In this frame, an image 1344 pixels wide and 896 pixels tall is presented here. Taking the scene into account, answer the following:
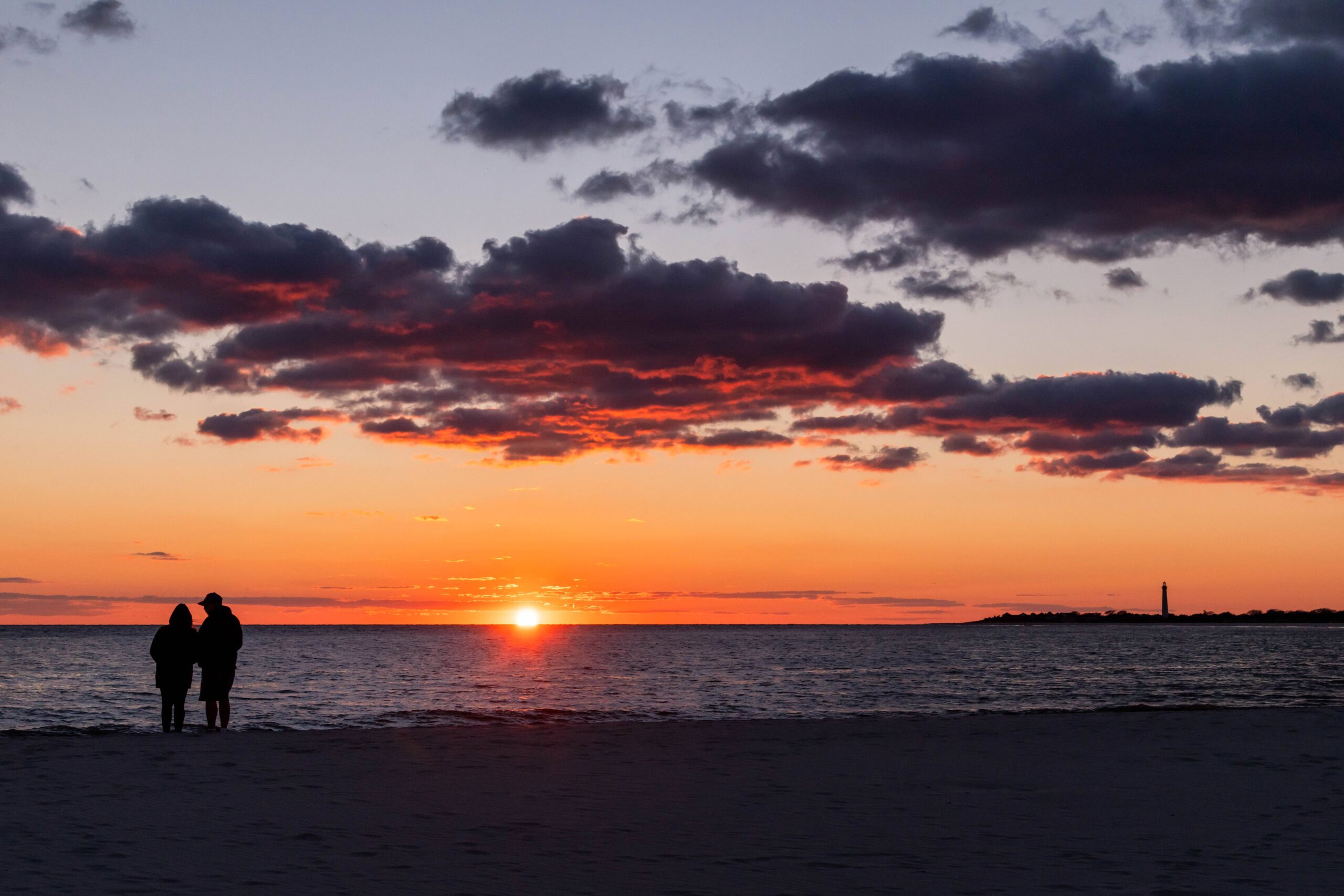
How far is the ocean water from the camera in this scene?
1259 inches

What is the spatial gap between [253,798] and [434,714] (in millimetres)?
17962

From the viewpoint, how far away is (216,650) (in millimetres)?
19438

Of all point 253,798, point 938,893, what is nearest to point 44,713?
point 253,798

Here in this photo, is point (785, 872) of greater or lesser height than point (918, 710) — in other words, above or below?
above

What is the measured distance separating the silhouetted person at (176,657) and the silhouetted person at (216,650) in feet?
0.62

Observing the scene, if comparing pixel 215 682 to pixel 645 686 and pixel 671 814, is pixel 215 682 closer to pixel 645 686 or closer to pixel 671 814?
pixel 671 814

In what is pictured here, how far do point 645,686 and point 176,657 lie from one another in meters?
29.6

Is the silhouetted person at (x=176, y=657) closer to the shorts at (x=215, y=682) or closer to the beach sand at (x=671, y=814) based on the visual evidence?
the shorts at (x=215, y=682)

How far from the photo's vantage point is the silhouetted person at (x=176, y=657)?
19375 millimetres

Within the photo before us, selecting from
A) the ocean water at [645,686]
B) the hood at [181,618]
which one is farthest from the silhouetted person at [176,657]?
the ocean water at [645,686]

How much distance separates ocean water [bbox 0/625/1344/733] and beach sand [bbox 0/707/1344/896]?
10.9 metres

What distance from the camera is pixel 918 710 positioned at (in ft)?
110

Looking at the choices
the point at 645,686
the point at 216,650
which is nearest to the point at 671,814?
the point at 216,650

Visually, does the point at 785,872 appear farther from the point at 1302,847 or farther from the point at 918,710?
the point at 918,710
